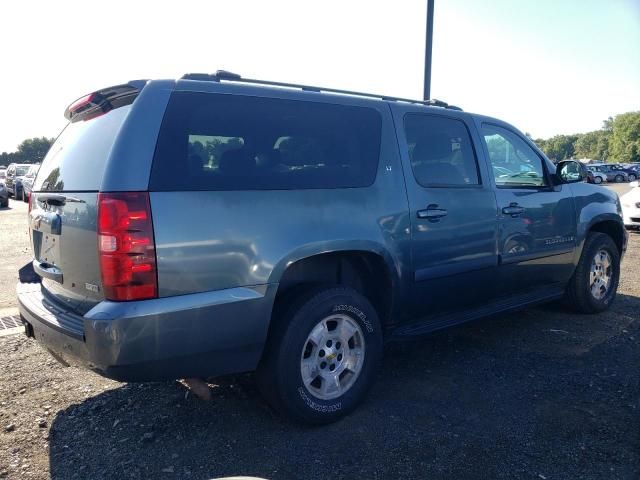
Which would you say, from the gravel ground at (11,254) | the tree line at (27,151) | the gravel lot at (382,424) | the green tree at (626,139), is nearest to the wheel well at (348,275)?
the gravel lot at (382,424)

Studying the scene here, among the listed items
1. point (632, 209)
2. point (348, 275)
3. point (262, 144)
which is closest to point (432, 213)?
point (348, 275)

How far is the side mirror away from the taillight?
389cm

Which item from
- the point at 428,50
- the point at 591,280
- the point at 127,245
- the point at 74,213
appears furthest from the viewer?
the point at 428,50

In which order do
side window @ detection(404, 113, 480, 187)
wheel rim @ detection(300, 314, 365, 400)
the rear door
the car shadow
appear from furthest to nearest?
side window @ detection(404, 113, 480, 187) < wheel rim @ detection(300, 314, 365, 400) < the car shadow < the rear door

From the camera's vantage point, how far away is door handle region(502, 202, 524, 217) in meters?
4.21

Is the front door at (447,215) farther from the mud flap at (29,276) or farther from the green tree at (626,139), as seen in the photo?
the green tree at (626,139)

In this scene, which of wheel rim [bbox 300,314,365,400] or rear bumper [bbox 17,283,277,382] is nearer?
rear bumper [bbox 17,283,277,382]

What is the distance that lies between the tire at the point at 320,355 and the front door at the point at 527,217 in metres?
1.58

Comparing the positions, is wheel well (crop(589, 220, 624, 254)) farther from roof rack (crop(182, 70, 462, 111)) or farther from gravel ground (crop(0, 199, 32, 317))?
gravel ground (crop(0, 199, 32, 317))

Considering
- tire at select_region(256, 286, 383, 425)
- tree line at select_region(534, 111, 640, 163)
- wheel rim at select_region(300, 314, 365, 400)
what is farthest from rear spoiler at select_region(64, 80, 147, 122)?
tree line at select_region(534, 111, 640, 163)

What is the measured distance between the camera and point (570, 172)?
4.88m

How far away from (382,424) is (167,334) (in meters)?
1.46

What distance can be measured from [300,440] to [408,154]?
2019 millimetres

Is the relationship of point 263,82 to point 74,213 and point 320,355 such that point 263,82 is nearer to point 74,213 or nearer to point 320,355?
point 74,213
